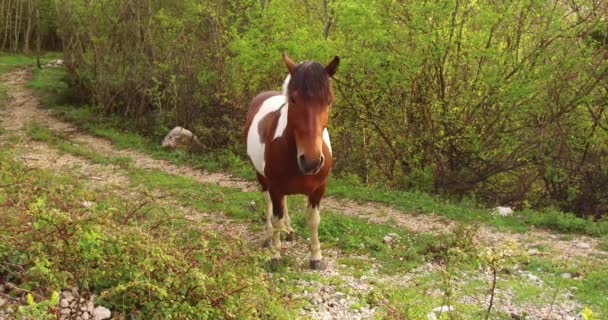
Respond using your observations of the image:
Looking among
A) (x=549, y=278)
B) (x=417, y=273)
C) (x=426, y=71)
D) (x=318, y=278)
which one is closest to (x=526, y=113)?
(x=426, y=71)

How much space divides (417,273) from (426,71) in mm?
4810

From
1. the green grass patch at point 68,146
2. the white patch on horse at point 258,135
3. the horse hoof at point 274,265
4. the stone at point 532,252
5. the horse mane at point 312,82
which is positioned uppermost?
the horse mane at point 312,82

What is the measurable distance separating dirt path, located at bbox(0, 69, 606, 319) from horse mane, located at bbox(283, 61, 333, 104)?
1.63 meters

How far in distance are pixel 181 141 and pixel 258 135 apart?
263 inches

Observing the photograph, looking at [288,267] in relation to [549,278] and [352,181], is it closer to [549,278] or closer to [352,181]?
[549,278]

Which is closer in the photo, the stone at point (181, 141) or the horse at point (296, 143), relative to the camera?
the horse at point (296, 143)

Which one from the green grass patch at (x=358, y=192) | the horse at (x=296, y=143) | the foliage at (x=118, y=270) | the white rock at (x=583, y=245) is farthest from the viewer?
the green grass patch at (x=358, y=192)

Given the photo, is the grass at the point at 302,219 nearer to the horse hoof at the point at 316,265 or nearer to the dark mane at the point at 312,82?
the horse hoof at the point at 316,265

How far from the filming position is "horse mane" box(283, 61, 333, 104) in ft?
15.0

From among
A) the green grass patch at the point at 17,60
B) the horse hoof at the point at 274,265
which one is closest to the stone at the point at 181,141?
the horse hoof at the point at 274,265

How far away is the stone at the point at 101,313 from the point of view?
3077 millimetres

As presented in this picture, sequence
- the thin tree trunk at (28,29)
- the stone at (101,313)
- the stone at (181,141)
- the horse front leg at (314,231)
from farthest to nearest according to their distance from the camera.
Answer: the thin tree trunk at (28,29) → the stone at (181,141) → the horse front leg at (314,231) → the stone at (101,313)

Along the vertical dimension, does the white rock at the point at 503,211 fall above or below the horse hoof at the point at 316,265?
above

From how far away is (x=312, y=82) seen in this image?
4.59 meters
